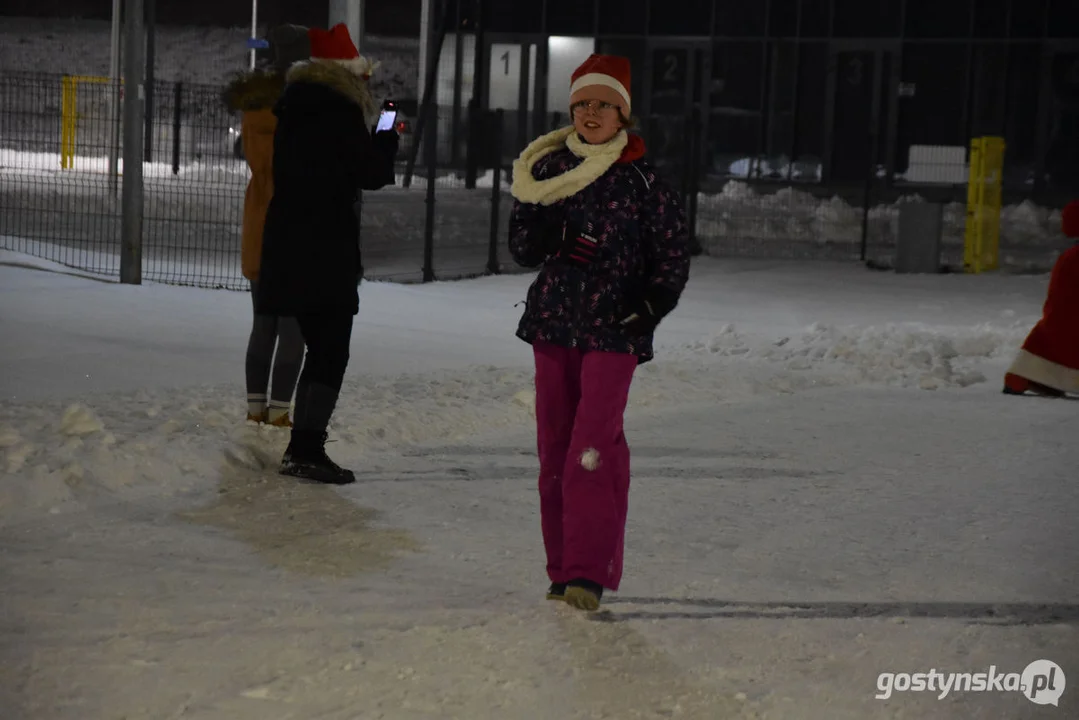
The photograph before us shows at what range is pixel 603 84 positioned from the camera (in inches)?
199

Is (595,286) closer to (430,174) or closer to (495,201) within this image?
(430,174)

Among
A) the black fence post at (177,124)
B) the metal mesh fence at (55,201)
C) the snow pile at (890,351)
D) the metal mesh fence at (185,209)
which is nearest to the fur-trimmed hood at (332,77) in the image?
Answer: the snow pile at (890,351)

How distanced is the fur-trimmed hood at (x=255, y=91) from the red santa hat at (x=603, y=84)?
2456 mm

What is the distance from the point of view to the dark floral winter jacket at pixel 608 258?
5.02 meters

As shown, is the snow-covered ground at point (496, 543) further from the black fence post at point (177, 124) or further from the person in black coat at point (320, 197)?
the black fence post at point (177, 124)

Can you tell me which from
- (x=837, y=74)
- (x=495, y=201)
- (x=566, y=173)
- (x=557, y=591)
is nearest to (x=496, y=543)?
(x=557, y=591)

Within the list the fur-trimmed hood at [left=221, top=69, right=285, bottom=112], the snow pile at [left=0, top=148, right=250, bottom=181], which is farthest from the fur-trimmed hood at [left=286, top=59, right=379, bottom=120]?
the snow pile at [left=0, top=148, right=250, bottom=181]

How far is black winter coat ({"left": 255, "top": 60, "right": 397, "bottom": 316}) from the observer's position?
258 inches

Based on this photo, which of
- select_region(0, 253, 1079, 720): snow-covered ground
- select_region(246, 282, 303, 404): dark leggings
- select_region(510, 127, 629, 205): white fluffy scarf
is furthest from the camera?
select_region(246, 282, 303, 404): dark leggings

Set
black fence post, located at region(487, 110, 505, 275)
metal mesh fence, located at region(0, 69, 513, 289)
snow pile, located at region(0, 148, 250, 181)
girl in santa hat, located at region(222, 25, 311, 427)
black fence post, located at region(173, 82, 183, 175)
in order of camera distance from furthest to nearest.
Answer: black fence post, located at region(173, 82, 183, 175), snow pile, located at region(0, 148, 250, 181), black fence post, located at region(487, 110, 505, 275), metal mesh fence, located at region(0, 69, 513, 289), girl in santa hat, located at region(222, 25, 311, 427)

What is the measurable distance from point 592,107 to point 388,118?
1774 mm

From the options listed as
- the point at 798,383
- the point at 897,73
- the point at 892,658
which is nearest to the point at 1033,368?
the point at 798,383

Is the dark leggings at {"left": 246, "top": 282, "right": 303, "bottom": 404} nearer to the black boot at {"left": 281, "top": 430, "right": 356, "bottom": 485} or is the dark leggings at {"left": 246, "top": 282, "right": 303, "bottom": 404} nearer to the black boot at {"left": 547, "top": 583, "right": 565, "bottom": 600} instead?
the black boot at {"left": 281, "top": 430, "right": 356, "bottom": 485}

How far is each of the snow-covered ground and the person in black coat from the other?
678 millimetres
